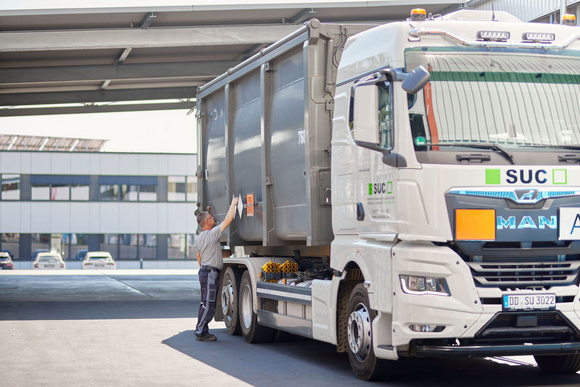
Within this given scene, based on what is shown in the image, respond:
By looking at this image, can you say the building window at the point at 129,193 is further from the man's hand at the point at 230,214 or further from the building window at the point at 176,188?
the man's hand at the point at 230,214

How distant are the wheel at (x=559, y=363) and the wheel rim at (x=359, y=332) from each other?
2.14 metres

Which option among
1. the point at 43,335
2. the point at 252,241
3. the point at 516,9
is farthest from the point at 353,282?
the point at 516,9

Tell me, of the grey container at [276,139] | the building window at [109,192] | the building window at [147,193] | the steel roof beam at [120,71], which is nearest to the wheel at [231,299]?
the grey container at [276,139]

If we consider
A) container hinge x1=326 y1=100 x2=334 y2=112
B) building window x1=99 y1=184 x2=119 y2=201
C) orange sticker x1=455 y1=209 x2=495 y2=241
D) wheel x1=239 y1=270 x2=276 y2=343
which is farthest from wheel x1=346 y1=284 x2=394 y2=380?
building window x1=99 y1=184 x2=119 y2=201

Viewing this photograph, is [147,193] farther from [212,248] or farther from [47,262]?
[212,248]

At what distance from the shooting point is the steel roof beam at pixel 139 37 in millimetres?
22656

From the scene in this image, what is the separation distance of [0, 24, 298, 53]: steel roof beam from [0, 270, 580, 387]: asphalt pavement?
7.20m

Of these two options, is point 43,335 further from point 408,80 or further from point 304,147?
point 408,80

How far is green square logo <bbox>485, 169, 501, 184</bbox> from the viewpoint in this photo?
862 cm

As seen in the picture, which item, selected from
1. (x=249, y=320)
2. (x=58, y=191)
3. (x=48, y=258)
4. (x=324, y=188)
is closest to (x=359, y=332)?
(x=324, y=188)

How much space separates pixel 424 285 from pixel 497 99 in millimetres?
1867

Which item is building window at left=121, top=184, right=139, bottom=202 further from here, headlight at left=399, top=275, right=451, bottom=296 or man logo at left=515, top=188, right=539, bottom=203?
man logo at left=515, top=188, right=539, bottom=203

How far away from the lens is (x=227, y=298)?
47.9ft

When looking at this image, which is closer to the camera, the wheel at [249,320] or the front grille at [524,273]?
the front grille at [524,273]
